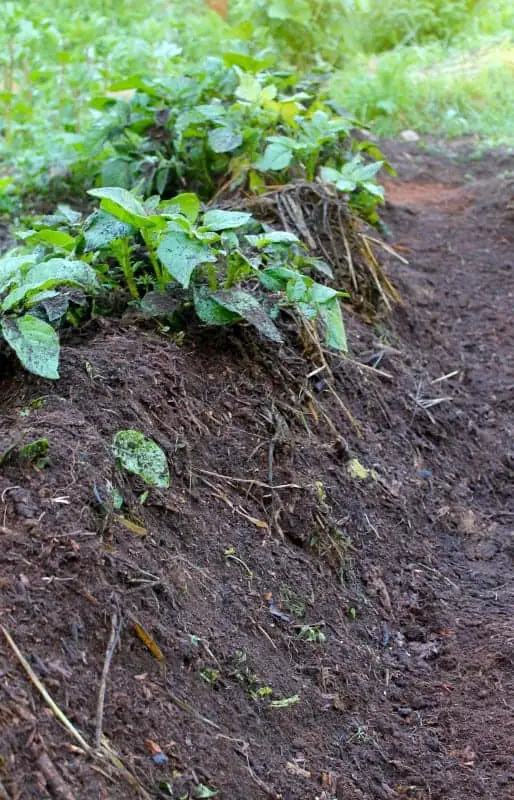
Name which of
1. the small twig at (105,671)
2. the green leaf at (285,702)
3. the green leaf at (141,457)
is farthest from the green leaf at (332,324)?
the small twig at (105,671)

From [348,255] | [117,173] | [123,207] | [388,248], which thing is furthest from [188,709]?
[388,248]

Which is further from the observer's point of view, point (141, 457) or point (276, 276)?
point (276, 276)

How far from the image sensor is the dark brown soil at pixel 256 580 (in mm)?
1782

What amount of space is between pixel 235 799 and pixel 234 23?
842cm

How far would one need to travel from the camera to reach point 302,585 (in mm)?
2426

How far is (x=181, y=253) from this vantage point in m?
2.57

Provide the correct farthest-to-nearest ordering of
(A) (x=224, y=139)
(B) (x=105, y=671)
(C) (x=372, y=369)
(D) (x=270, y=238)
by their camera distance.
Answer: (A) (x=224, y=139) < (C) (x=372, y=369) < (D) (x=270, y=238) < (B) (x=105, y=671)

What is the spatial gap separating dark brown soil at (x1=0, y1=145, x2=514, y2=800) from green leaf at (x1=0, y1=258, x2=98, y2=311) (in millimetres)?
181

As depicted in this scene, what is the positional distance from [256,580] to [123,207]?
1.03m

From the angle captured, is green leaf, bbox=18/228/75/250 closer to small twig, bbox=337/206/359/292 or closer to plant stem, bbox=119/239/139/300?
plant stem, bbox=119/239/139/300

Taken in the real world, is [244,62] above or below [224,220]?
below

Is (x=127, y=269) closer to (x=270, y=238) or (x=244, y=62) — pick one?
(x=270, y=238)

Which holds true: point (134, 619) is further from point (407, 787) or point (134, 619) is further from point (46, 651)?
point (407, 787)

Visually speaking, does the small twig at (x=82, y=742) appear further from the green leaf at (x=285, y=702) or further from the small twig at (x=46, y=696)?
the green leaf at (x=285, y=702)
